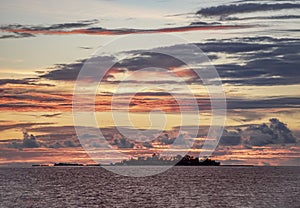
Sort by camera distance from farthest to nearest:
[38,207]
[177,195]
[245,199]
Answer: [177,195], [245,199], [38,207]

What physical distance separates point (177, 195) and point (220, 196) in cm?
749

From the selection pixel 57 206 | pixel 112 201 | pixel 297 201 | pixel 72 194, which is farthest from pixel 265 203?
pixel 72 194

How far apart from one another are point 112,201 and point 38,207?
44.1ft

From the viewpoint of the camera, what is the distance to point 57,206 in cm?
9875

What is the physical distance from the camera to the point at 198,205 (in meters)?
100

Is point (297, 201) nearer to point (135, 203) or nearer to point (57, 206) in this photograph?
point (135, 203)

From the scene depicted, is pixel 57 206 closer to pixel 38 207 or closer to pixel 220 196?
pixel 38 207

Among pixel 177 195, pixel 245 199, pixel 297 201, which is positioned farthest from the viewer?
pixel 177 195

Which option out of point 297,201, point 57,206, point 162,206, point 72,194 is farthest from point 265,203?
point 72,194

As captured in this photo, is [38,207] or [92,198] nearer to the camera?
[38,207]

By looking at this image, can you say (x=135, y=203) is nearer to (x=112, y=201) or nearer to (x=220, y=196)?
(x=112, y=201)

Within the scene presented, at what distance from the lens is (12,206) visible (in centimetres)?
9881

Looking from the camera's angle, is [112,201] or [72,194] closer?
[112,201]

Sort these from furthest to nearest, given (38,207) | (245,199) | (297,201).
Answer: (245,199) < (297,201) < (38,207)
